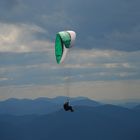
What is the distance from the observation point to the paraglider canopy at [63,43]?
6950 cm

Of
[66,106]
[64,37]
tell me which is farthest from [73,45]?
[66,106]

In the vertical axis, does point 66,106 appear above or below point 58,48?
below

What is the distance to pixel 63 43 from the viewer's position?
70.2 meters

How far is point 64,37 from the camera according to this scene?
2739 inches

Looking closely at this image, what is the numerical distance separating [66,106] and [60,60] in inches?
392

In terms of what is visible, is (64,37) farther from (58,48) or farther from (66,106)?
(66,106)

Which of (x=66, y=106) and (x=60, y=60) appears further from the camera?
(x=60, y=60)

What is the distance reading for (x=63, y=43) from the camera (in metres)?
70.2

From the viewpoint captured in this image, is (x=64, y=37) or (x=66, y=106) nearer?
(x=66, y=106)

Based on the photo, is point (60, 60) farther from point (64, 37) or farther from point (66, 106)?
point (66, 106)

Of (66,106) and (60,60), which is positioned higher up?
(60,60)

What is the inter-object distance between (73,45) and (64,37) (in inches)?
86.6

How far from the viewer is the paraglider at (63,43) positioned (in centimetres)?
6947

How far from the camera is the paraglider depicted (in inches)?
2735
